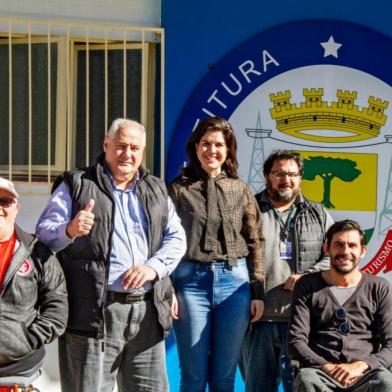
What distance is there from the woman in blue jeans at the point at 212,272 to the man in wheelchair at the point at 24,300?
0.72 metres

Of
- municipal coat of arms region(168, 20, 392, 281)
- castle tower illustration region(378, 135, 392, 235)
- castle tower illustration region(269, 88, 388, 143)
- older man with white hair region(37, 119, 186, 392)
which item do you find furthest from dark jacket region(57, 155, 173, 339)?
castle tower illustration region(378, 135, 392, 235)

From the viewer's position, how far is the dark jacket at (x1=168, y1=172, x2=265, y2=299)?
4695mm

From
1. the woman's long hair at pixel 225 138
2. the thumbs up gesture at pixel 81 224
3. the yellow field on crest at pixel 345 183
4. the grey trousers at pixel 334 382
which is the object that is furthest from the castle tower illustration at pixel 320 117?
the thumbs up gesture at pixel 81 224

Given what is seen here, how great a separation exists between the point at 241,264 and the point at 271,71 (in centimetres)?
147

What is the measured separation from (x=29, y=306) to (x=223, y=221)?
1087 mm

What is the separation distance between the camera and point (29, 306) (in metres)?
4.15

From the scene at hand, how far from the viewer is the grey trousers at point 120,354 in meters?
4.29

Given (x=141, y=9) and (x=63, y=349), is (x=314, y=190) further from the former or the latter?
(x=63, y=349)

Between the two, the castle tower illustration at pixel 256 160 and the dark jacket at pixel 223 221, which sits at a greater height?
the castle tower illustration at pixel 256 160

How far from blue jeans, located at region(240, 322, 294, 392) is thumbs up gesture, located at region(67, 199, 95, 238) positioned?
1300 mm

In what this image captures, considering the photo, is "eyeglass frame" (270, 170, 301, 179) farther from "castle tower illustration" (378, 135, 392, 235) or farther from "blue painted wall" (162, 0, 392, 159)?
"castle tower illustration" (378, 135, 392, 235)

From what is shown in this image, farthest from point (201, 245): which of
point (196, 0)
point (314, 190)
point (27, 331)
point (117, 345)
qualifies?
point (196, 0)

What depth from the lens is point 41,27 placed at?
5547 millimetres

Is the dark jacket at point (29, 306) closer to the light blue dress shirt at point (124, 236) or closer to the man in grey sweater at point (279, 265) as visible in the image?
the light blue dress shirt at point (124, 236)
